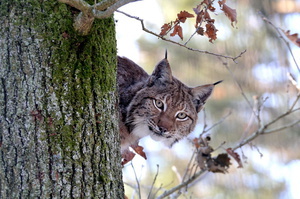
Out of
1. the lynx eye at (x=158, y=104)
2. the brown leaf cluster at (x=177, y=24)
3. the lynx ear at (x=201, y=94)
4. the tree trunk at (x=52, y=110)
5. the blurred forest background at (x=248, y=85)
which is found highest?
the blurred forest background at (x=248, y=85)

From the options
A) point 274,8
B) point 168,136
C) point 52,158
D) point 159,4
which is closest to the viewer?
point 52,158

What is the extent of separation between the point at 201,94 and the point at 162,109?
513 mm

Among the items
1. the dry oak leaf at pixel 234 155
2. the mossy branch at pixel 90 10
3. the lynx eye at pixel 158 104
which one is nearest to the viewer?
the mossy branch at pixel 90 10

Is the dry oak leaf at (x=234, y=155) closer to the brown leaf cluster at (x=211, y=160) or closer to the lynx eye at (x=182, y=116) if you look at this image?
the brown leaf cluster at (x=211, y=160)

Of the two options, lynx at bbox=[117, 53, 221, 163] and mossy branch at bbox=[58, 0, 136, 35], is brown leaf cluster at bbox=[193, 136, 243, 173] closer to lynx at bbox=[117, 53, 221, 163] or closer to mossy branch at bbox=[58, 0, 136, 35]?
lynx at bbox=[117, 53, 221, 163]

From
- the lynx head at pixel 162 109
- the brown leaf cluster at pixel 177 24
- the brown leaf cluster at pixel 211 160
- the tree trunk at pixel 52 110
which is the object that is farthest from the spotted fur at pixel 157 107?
the tree trunk at pixel 52 110

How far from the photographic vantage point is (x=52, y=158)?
2.58m

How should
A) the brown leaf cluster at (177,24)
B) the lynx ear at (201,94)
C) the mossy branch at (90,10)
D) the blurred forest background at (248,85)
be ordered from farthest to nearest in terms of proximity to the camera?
the blurred forest background at (248,85)
the lynx ear at (201,94)
the brown leaf cluster at (177,24)
the mossy branch at (90,10)

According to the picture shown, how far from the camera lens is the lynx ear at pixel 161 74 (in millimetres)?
4371

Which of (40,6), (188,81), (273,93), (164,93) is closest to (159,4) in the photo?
(188,81)

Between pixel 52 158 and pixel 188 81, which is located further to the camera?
pixel 188 81

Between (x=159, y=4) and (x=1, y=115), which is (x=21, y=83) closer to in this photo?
(x=1, y=115)

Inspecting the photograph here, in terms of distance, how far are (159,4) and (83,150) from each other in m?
8.32

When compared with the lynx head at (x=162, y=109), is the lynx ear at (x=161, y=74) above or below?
above
